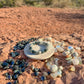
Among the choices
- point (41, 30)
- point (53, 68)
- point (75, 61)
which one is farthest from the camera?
point (41, 30)

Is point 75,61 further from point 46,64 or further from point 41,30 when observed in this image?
point 41,30

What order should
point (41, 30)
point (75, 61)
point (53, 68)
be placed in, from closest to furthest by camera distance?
point (53, 68) → point (75, 61) → point (41, 30)

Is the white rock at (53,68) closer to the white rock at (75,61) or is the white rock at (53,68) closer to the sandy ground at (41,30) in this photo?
the sandy ground at (41,30)

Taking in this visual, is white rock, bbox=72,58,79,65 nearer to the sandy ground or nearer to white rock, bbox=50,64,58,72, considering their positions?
the sandy ground

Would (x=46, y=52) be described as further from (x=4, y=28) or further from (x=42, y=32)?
(x=4, y=28)

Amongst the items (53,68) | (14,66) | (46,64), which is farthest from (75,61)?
(14,66)

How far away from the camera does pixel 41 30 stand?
5.27m

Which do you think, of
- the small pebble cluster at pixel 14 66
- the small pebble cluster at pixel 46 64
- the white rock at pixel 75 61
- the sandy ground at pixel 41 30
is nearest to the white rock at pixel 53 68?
the small pebble cluster at pixel 46 64

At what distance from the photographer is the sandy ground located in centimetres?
240

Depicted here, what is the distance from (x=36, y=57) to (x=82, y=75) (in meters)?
1.08

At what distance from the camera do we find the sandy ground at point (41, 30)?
2.40 metres

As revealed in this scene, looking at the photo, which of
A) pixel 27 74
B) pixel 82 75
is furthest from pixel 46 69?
pixel 82 75

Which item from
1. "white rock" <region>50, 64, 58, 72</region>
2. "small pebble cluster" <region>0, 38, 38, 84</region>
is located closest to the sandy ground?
"small pebble cluster" <region>0, 38, 38, 84</region>

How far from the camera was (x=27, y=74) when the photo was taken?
2482 mm
